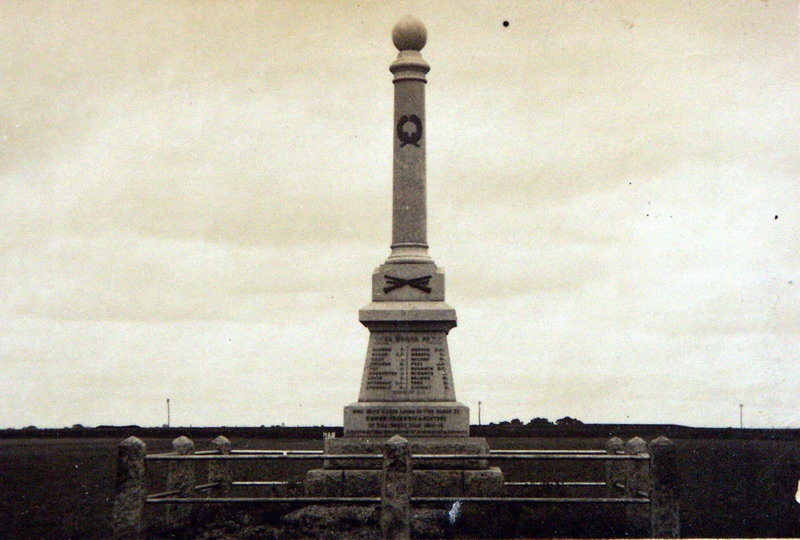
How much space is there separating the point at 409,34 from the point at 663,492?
9519mm

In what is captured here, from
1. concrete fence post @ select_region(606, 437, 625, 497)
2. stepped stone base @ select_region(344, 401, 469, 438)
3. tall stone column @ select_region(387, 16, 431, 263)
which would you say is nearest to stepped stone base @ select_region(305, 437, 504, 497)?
stepped stone base @ select_region(344, 401, 469, 438)

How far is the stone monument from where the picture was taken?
1973cm

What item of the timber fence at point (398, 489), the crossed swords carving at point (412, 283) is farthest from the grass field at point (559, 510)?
the crossed swords carving at point (412, 283)

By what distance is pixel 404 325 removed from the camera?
20.9 metres

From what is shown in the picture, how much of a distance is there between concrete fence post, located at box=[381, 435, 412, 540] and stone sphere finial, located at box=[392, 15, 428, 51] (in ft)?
28.2

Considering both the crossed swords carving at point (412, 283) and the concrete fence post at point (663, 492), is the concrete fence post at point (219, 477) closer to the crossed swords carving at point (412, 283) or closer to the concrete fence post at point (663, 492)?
the crossed swords carving at point (412, 283)

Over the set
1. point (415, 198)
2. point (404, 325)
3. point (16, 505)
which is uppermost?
point (415, 198)

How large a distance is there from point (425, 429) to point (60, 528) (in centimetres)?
687

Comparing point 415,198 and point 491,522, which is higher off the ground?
point 415,198

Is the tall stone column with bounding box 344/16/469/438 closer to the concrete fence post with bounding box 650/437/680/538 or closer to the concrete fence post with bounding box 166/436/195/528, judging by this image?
the concrete fence post with bounding box 166/436/195/528

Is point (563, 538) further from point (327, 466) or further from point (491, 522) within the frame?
point (327, 466)

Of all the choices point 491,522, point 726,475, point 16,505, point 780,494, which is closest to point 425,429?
point 491,522

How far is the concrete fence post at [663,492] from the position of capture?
53.8 ft

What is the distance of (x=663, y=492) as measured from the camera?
16.4 metres
